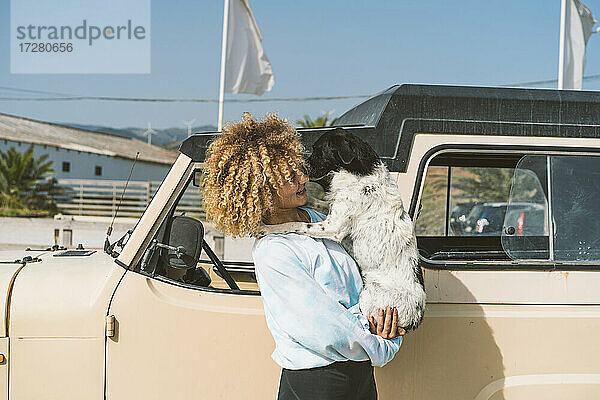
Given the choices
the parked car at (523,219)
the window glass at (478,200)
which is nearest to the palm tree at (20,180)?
the window glass at (478,200)

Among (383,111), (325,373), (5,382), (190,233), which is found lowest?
(5,382)

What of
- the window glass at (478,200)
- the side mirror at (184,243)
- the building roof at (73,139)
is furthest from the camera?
the building roof at (73,139)

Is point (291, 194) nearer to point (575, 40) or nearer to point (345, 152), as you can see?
point (345, 152)

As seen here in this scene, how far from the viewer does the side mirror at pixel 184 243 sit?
283 cm

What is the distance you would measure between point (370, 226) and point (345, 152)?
32 centimetres

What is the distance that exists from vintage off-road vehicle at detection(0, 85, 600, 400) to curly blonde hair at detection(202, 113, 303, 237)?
1.68 feet

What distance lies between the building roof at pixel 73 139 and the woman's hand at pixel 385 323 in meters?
30.1

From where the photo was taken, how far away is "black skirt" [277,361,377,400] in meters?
2.24

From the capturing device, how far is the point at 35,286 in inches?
110

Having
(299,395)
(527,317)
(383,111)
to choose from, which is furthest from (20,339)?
(527,317)

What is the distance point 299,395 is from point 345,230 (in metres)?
0.65

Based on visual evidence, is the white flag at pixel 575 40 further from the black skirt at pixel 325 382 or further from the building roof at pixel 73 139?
the building roof at pixel 73 139

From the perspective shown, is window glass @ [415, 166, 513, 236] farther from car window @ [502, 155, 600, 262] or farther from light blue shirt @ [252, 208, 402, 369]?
light blue shirt @ [252, 208, 402, 369]

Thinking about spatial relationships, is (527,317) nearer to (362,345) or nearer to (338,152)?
(362,345)
